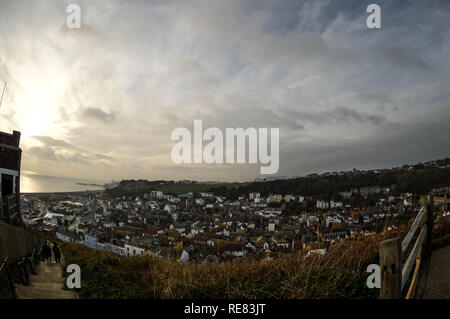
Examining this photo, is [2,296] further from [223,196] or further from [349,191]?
[223,196]

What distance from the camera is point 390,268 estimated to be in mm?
2377

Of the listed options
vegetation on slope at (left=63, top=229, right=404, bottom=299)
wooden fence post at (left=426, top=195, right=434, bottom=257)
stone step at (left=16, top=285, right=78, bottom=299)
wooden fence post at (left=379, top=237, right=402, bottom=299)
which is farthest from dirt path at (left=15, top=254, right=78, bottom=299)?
wooden fence post at (left=426, top=195, right=434, bottom=257)

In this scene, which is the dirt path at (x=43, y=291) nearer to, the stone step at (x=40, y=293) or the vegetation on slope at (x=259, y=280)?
the stone step at (x=40, y=293)

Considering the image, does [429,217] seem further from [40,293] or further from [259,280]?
[40,293]

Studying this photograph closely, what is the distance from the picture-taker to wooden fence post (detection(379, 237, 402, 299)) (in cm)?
230

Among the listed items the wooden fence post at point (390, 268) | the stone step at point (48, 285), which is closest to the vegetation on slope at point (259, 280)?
the stone step at point (48, 285)

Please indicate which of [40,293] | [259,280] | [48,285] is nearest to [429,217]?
[259,280]

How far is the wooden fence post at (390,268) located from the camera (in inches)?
90.7

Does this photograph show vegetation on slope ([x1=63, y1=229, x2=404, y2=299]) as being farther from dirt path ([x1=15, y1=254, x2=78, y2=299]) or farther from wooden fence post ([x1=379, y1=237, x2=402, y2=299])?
wooden fence post ([x1=379, y1=237, x2=402, y2=299])

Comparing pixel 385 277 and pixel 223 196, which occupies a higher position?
pixel 385 277

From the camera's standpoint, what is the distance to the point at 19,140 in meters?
15.4
